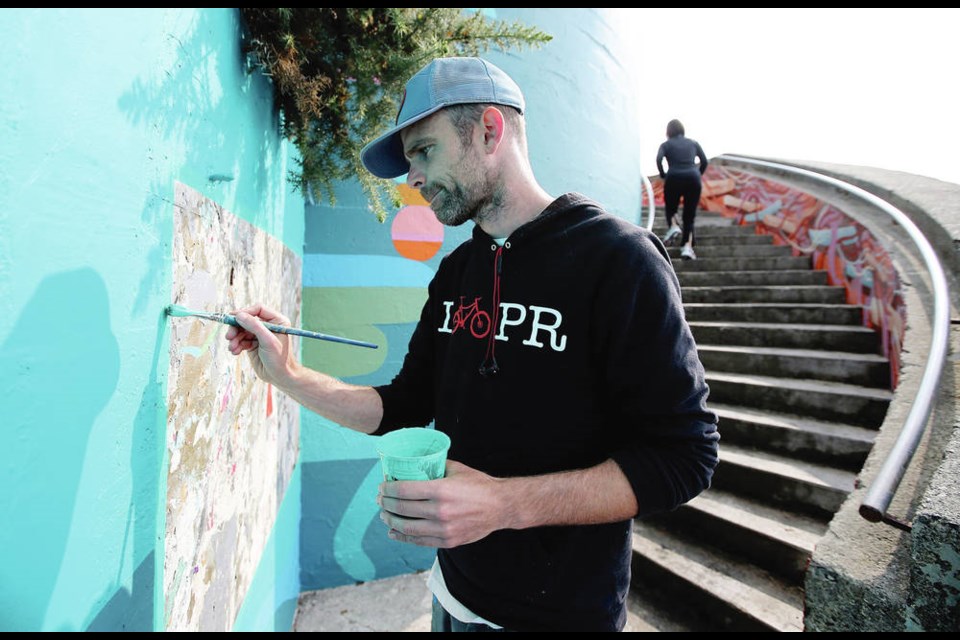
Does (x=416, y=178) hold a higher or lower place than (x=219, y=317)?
higher

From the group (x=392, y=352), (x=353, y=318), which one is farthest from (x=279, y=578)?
(x=353, y=318)

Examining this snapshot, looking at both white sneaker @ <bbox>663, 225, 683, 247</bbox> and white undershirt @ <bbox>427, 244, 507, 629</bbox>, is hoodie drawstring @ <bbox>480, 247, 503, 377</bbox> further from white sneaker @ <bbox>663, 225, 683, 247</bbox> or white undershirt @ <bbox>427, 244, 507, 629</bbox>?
white sneaker @ <bbox>663, 225, 683, 247</bbox>

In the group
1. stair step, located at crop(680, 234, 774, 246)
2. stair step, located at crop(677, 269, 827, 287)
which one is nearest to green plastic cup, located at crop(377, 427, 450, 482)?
stair step, located at crop(677, 269, 827, 287)

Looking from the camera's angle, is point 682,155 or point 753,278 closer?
point 753,278

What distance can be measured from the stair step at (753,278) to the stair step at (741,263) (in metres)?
0.17

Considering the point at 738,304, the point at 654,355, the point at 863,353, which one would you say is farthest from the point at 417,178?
the point at 738,304

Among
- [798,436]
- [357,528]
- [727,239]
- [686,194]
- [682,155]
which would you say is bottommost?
[357,528]

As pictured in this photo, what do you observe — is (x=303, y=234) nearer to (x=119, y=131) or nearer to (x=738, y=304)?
(x=119, y=131)

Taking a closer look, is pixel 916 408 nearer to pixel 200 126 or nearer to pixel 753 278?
pixel 200 126

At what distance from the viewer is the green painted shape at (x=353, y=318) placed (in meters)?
3.06

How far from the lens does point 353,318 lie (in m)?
3.14

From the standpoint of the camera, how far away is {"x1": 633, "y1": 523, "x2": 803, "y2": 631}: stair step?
2285mm

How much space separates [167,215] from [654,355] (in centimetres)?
115

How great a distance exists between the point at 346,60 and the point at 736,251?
228 inches
